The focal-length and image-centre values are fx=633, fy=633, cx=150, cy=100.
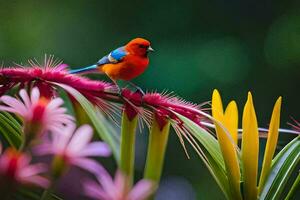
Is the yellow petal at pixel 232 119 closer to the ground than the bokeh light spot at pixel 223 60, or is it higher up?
closer to the ground

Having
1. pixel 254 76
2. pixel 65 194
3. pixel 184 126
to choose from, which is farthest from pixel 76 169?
pixel 254 76

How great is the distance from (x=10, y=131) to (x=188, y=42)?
230 cm

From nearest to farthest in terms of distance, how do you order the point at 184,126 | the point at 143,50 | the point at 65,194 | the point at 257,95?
the point at 65,194
the point at 184,126
the point at 143,50
the point at 257,95

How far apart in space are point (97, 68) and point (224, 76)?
5.93ft

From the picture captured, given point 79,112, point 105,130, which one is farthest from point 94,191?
point 79,112

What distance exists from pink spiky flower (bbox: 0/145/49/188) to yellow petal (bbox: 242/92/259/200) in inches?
11.1

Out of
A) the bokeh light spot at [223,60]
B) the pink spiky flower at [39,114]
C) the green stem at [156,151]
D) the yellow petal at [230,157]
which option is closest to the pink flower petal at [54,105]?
the pink spiky flower at [39,114]

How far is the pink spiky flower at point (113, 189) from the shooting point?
7.7 inches

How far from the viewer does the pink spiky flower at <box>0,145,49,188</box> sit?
0.20 metres

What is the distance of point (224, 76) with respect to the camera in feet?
8.61

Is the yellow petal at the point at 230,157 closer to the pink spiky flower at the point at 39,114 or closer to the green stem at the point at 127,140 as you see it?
the green stem at the point at 127,140

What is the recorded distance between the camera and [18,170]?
197 millimetres

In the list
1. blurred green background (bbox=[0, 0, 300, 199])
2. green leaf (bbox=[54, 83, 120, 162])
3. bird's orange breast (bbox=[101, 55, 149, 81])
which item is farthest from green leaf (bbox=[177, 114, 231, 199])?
blurred green background (bbox=[0, 0, 300, 199])

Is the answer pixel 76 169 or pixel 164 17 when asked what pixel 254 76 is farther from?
pixel 76 169
